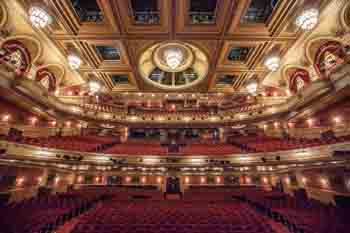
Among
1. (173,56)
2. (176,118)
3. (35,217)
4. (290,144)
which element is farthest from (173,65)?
(290,144)

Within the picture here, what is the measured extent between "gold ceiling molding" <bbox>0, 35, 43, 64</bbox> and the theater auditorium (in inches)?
3.1

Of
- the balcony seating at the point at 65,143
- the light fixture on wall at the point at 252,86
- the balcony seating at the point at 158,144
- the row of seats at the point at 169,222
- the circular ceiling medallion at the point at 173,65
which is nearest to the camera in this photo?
the row of seats at the point at 169,222

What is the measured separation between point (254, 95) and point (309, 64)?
16.8 ft

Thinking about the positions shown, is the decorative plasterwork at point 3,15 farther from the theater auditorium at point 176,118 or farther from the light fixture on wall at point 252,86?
the light fixture on wall at point 252,86

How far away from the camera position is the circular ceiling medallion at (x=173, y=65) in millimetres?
9954

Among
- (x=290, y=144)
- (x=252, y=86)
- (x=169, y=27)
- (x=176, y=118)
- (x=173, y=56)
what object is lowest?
(x=290, y=144)

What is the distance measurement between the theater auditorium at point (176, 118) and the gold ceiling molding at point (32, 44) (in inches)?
3.1

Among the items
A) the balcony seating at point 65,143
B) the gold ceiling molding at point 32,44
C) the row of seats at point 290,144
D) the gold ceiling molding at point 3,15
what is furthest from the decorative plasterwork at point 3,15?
the row of seats at point 290,144

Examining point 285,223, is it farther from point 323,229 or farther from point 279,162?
point 279,162

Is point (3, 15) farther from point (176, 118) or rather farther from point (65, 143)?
point (176, 118)

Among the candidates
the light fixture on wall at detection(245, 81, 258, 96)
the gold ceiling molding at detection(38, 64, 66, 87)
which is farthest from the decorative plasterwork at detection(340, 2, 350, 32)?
the gold ceiling molding at detection(38, 64, 66, 87)

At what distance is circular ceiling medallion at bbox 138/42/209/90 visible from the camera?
32.7 ft

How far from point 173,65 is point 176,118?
7359 millimetres

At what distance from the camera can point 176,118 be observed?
634 inches
